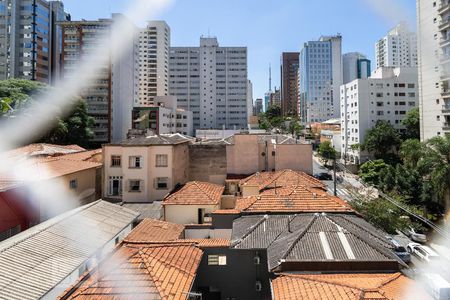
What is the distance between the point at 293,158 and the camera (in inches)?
752

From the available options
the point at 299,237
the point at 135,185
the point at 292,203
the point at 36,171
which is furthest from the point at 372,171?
the point at 36,171

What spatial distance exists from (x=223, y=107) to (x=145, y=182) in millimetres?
57783

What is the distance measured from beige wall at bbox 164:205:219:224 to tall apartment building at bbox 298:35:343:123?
2634 inches

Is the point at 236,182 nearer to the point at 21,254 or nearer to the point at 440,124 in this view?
the point at 21,254

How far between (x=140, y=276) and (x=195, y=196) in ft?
24.2

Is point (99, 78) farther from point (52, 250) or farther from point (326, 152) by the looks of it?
point (52, 250)

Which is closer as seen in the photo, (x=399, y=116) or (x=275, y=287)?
(x=275, y=287)

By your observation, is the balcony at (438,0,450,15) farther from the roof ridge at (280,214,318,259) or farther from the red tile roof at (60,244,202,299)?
the red tile roof at (60,244,202,299)

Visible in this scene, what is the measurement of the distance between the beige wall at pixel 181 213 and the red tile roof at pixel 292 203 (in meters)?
1.75

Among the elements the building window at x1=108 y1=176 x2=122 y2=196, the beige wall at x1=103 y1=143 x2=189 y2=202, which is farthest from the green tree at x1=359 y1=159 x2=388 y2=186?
the building window at x1=108 y1=176 x2=122 y2=196

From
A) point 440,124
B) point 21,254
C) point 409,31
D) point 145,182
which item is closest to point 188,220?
point 145,182

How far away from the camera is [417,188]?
17656mm

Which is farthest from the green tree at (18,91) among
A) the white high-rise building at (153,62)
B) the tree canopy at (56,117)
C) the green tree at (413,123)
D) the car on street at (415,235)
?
the white high-rise building at (153,62)

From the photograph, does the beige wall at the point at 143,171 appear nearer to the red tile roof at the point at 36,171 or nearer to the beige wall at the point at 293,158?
the red tile roof at the point at 36,171
